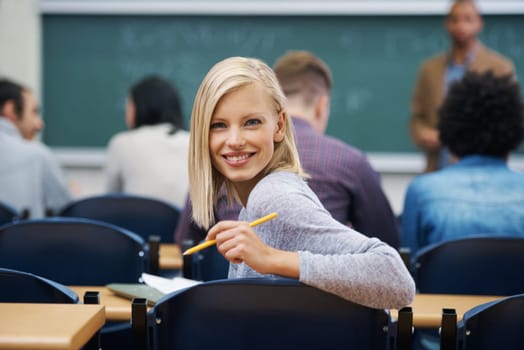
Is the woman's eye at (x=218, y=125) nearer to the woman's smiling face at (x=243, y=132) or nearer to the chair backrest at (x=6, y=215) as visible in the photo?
the woman's smiling face at (x=243, y=132)

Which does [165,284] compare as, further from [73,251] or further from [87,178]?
[87,178]

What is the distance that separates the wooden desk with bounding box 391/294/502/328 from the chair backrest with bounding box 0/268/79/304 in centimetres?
75

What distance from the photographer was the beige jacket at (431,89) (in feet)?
15.8

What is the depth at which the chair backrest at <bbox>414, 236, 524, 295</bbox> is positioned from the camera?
84.6 inches

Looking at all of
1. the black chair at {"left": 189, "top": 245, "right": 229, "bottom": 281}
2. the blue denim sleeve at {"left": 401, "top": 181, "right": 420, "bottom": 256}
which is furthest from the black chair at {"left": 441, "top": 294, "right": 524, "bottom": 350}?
the blue denim sleeve at {"left": 401, "top": 181, "right": 420, "bottom": 256}

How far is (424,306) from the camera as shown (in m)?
1.91

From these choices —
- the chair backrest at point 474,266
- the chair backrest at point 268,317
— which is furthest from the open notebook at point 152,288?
the chair backrest at point 474,266

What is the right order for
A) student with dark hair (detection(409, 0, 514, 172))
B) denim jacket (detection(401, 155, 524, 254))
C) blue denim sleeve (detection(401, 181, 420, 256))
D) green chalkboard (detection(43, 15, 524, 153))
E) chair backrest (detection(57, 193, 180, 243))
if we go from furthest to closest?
green chalkboard (detection(43, 15, 524, 153))
student with dark hair (detection(409, 0, 514, 172))
chair backrest (detection(57, 193, 180, 243))
blue denim sleeve (detection(401, 181, 420, 256))
denim jacket (detection(401, 155, 524, 254))

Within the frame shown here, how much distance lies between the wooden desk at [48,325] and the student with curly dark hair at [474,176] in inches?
59.0

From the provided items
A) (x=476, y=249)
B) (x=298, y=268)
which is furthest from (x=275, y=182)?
(x=476, y=249)

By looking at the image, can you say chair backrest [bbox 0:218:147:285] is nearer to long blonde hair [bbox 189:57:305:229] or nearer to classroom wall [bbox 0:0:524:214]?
long blonde hair [bbox 189:57:305:229]

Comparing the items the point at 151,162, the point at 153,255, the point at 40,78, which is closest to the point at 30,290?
the point at 153,255

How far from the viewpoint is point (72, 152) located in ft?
19.0

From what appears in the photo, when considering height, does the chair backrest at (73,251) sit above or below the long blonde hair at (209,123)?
below
